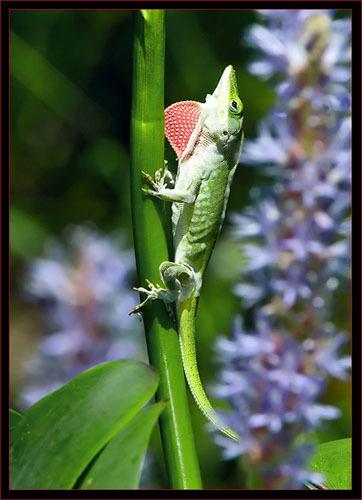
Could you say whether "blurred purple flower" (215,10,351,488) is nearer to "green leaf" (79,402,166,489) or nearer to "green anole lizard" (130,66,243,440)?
"green anole lizard" (130,66,243,440)

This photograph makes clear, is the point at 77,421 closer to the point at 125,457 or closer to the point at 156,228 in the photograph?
the point at 125,457

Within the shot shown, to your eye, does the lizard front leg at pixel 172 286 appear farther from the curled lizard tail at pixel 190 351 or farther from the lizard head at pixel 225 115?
the lizard head at pixel 225 115

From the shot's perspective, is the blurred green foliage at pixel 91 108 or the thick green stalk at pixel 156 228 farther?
the blurred green foliage at pixel 91 108

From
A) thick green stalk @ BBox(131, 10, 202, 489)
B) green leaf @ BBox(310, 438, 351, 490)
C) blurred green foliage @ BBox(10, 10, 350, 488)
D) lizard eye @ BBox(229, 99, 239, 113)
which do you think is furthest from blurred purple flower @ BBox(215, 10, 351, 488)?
blurred green foliage @ BBox(10, 10, 350, 488)

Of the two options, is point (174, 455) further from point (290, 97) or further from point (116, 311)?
point (290, 97)

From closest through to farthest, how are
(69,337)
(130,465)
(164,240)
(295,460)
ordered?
(130,465), (164,240), (295,460), (69,337)

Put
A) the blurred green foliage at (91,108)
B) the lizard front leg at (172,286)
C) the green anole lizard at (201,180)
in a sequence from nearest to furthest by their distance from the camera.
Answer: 1. the lizard front leg at (172,286)
2. the green anole lizard at (201,180)
3. the blurred green foliage at (91,108)

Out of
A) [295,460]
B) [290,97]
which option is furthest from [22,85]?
[295,460]

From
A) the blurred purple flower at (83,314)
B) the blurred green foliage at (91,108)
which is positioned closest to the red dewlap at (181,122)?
the blurred purple flower at (83,314)
